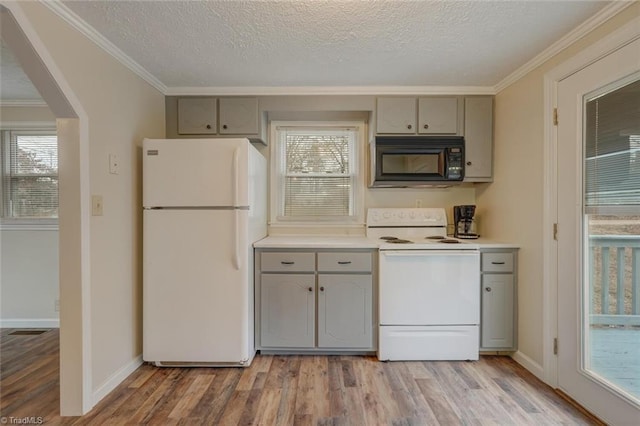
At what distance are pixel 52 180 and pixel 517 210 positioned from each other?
438 cm

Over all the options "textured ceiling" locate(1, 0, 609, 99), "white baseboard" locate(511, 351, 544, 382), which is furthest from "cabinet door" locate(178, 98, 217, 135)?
"white baseboard" locate(511, 351, 544, 382)

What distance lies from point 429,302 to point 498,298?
0.57m

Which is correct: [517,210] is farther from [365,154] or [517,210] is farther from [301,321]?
[301,321]

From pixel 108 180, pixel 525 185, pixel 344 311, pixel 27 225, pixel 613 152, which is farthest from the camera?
pixel 27 225

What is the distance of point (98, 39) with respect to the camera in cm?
179

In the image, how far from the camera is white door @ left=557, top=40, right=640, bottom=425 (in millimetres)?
1496

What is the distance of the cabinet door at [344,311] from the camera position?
2.32m

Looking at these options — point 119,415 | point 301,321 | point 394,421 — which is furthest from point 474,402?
point 119,415

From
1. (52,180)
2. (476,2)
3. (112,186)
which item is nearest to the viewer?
(476,2)

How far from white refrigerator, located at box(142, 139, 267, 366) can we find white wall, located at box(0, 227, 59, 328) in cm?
164

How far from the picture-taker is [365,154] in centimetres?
297

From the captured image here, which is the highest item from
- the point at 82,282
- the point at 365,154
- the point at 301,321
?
the point at 365,154

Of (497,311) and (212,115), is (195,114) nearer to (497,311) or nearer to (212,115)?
(212,115)

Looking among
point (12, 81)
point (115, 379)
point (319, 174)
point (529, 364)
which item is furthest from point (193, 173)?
point (529, 364)
